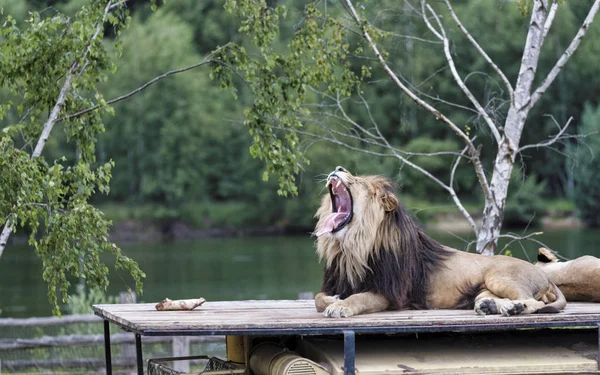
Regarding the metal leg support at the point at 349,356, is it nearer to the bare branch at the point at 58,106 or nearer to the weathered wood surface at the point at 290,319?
the weathered wood surface at the point at 290,319

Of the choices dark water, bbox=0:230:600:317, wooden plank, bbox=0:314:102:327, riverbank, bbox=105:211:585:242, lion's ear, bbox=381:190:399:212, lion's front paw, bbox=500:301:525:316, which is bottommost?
dark water, bbox=0:230:600:317

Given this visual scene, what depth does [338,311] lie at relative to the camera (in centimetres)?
505

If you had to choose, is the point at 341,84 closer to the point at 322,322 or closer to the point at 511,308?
the point at 511,308

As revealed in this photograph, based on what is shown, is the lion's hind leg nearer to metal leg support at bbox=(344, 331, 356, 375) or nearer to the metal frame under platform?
the metal frame under platform

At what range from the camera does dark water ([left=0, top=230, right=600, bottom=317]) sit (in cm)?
2225

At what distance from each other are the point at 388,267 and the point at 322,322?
0.88 metres

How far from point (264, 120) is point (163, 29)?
45412mm

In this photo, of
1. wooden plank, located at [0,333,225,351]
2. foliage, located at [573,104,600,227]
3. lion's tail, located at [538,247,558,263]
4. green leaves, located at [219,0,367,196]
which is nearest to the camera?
lion's tail, located at [538,247,558,263]

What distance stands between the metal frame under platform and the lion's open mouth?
49 cm

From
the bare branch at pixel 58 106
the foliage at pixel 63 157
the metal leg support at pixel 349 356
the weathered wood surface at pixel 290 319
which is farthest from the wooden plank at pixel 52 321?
the metal leg support at pixel 349 356

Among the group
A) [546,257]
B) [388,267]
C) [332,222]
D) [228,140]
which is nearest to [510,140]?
[546,257]

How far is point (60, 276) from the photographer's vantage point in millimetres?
7027

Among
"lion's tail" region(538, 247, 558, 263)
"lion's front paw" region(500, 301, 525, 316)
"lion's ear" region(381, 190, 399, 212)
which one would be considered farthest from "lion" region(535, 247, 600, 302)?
"lion's ear" region(381, 190, 399, 212)

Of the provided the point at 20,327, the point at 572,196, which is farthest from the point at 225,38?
the point at 20,327
